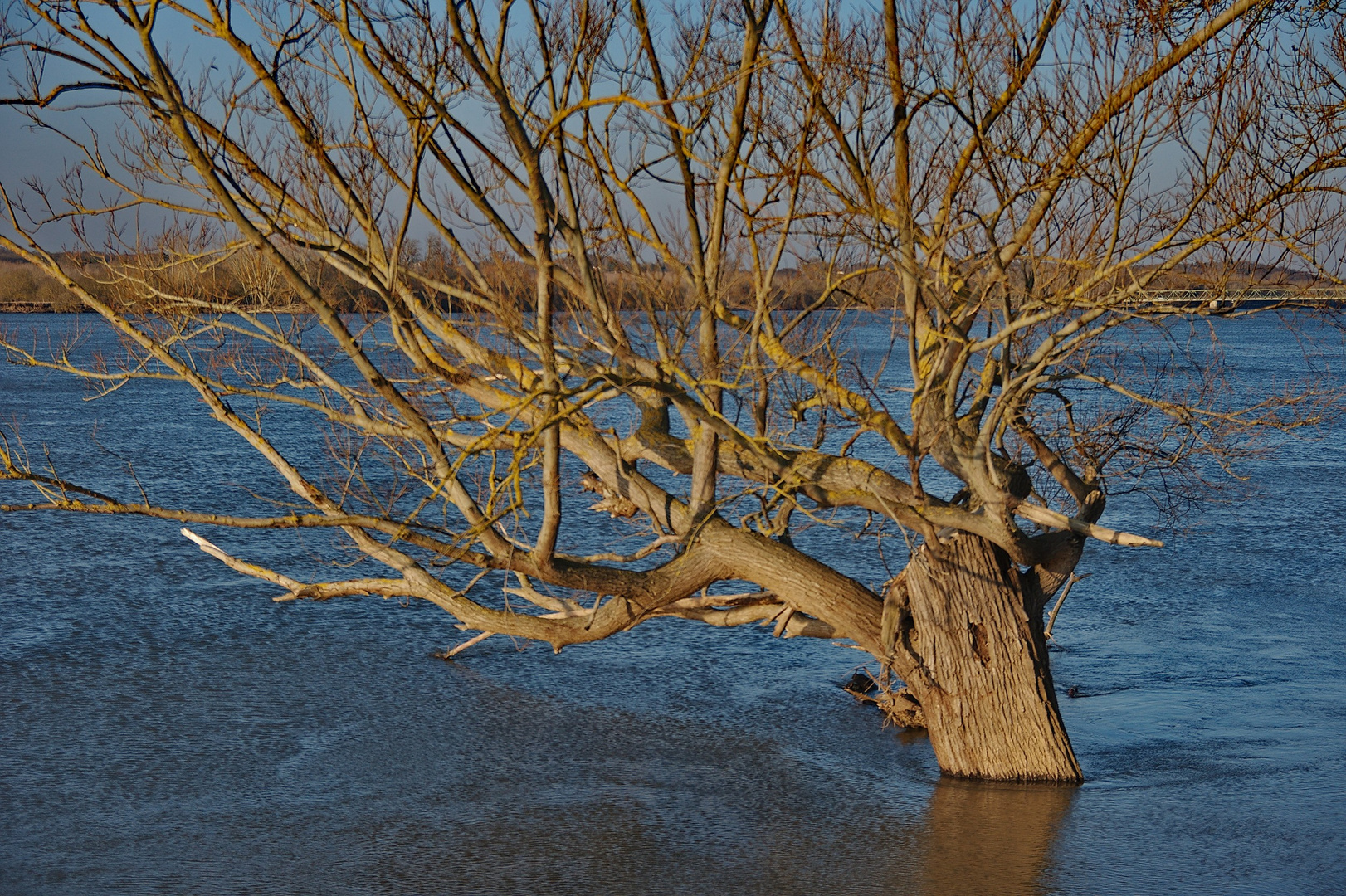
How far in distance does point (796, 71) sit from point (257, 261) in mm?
4395

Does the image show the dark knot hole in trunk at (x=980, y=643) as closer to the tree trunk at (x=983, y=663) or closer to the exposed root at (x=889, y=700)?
the tree trunk at (x=983, y=663)

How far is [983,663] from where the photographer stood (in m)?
8.32

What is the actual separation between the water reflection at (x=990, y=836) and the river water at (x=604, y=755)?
0.08ft

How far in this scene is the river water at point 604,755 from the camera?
24.0 feet

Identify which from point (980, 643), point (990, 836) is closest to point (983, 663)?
point (980, 643)

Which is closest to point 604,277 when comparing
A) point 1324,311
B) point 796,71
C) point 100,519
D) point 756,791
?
point 796,71

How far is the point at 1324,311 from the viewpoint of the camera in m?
7.53

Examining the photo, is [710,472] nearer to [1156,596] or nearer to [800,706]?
[800,706]

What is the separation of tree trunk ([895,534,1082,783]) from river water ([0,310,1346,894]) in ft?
0.90

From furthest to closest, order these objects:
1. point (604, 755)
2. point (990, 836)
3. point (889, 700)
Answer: point (889, 700), point (604, 755), point (990, 836)

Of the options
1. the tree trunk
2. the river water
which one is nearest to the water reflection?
the river water

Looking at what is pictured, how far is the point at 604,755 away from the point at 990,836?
123 inches

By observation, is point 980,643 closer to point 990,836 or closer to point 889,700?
point 990,836

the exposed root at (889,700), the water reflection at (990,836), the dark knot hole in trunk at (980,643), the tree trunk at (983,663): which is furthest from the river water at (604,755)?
the dark knot hole in trunk at (980,643)
